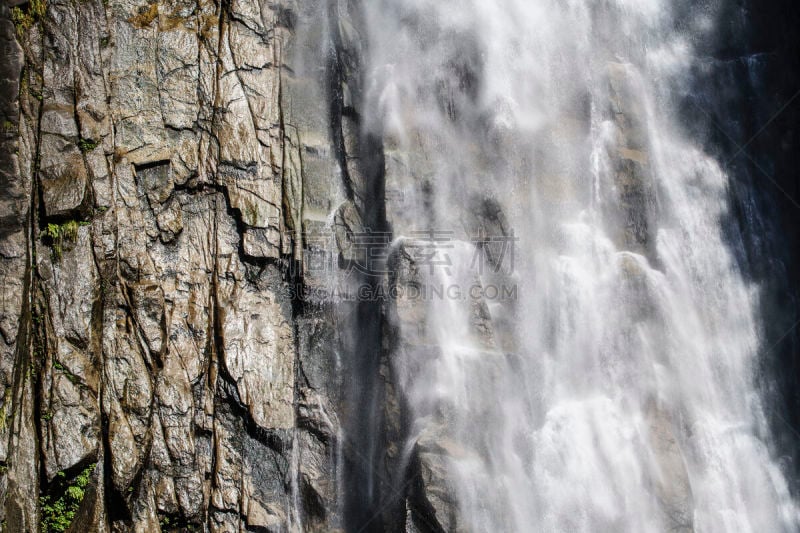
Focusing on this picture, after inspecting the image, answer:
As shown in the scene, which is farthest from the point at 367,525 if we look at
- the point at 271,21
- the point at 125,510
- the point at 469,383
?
the point at 271,21

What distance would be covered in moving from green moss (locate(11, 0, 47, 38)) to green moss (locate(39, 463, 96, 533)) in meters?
5.98

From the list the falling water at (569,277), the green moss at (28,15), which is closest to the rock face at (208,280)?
the green moss at (28,15)

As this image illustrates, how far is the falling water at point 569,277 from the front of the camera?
9.46 meters

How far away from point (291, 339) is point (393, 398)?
1977 millimetres

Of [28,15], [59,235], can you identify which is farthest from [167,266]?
[28,15]

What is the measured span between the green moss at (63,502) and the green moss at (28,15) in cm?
598

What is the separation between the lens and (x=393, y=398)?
9.37m

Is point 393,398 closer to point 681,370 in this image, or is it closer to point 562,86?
point 681,370

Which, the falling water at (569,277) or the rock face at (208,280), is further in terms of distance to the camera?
the falling water at (569,277)

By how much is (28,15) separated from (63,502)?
655 cm

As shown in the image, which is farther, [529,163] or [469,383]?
[529,163]

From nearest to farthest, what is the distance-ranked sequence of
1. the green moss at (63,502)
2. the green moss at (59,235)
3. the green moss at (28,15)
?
the green moss at (63,502), the green moss at (59,235), the green moss at (28,15)

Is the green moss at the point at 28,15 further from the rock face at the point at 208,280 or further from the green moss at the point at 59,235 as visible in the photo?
the green moss at the point at 59,235

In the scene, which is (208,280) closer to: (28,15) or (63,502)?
(63,502)
